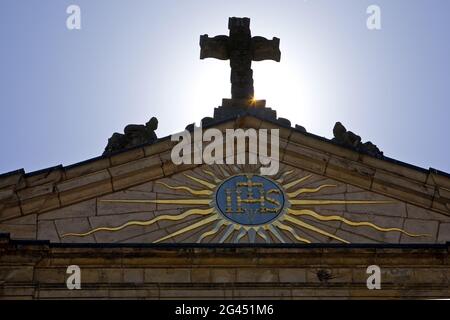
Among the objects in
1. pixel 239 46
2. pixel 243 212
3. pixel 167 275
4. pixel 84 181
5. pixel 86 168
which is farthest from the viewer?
pixel 239 46

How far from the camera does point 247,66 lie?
22844mm

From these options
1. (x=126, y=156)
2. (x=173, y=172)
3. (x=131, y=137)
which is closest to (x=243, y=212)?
(x=173, y=172)

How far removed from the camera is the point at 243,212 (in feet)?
65.2

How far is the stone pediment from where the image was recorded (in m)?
19.7

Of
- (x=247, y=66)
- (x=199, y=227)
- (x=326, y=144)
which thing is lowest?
(x=199, y=227)

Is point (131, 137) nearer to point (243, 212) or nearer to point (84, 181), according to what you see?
point (84, 181)

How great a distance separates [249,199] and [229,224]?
534 millimetres

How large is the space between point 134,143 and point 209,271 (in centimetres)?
278

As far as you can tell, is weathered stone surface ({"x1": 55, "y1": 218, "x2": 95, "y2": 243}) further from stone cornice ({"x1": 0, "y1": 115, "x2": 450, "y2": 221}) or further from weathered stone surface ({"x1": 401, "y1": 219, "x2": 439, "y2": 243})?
weathered stone surface ({"x1": 401, "y1": 219, "x2": 439, "y2": 243})

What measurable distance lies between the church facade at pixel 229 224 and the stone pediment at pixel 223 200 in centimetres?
2

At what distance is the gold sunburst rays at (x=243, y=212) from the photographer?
19.6 metres

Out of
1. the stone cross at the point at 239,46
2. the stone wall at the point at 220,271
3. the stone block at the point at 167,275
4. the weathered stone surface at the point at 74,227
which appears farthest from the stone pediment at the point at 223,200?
Result: the stone cross at the point at 239,46

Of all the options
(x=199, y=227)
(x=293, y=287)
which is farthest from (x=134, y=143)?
(x=293, y=287)
